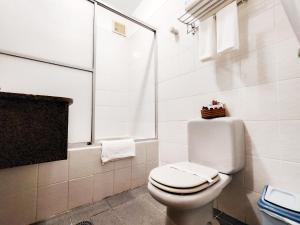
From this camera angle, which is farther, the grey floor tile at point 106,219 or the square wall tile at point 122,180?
the square wall tile at point 122,180

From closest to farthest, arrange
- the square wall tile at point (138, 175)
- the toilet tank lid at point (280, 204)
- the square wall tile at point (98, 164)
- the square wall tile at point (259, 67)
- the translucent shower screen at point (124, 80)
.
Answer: the toilet tank lid at point (280, 204) → the square wall tile at point (259, 67) → the square wall tile at point (98, 164) → the square wall tile at point (138, 175) → the translucent shower screen at point (124, 80)

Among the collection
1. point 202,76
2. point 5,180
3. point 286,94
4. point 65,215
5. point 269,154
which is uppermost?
point 202,76

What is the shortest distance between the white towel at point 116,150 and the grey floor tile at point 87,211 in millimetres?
343

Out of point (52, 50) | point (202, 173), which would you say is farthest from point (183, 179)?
point (52, 50)

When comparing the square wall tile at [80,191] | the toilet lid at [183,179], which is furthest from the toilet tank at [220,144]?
the square wall tile at [80,191]

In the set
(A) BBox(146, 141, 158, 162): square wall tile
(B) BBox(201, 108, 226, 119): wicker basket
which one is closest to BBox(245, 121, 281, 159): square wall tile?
(B) BBox(201, 108, 226, 119): wicker basket

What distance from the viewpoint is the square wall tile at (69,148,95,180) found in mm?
1234

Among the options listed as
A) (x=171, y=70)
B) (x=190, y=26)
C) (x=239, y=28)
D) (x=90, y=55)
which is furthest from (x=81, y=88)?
(x=239, y=28)

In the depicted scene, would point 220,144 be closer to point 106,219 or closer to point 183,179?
point 183,179

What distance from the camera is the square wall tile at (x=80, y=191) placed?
1.23 metres

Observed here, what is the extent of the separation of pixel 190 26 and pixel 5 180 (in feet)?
6.00

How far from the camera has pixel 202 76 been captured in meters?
1.37

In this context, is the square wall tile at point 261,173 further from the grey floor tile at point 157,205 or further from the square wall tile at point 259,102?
the grey floor tile at point 157,205

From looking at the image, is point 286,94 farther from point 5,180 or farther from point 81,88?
point 5,180
